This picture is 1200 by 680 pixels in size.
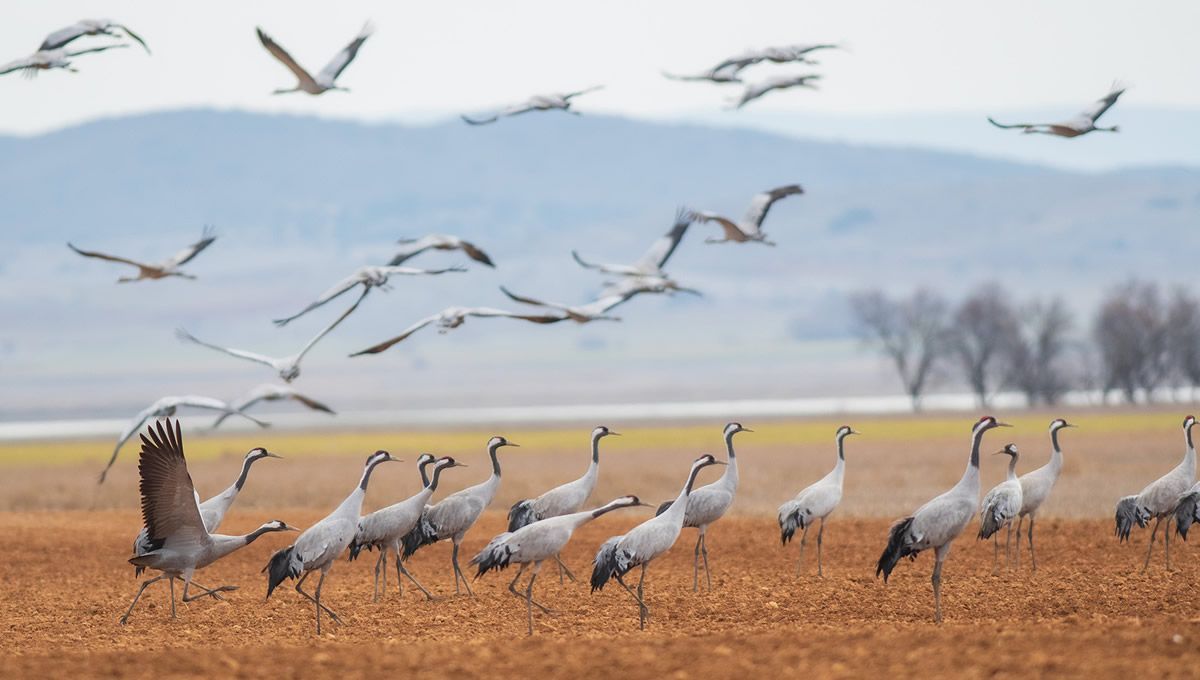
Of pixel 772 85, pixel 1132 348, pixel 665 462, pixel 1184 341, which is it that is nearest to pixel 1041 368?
→ pixel 1132 348

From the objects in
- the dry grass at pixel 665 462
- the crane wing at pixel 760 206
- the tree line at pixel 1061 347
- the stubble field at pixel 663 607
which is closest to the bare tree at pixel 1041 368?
the tree line at pixel 1061 347

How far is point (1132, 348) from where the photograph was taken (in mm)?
75062

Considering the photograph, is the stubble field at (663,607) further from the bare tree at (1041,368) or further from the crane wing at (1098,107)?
the bare tree at (1041,368)

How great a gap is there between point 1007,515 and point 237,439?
1977 inches

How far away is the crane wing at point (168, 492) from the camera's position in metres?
15.1

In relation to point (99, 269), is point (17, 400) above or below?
below

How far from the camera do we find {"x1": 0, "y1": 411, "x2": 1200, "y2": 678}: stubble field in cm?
1191

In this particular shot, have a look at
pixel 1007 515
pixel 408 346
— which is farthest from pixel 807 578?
pixel 408 346

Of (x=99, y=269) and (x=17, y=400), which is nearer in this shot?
(x=17, y=400)

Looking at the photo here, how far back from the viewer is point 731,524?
80.8ft

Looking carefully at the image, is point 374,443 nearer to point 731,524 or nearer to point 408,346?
point 731,524

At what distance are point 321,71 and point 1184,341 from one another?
61812 millimetres

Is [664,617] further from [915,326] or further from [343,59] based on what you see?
[915,326]

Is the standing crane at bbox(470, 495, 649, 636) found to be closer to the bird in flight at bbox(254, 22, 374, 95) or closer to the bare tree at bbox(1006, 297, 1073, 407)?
the bird in flight at bbox(254, 22, 374, 95)
